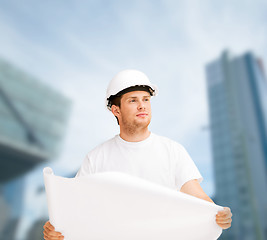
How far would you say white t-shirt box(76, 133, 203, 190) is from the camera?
1.47 meters

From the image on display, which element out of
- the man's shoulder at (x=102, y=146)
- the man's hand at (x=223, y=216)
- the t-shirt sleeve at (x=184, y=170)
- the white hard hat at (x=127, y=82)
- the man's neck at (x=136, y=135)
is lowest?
the man's hand at (x=223, y=216)

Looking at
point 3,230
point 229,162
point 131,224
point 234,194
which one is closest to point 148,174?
point 131,224

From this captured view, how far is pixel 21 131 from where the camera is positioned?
75.3 feet

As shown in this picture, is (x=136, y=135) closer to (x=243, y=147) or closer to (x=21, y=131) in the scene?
(x=21, y=131)

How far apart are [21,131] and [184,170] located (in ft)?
77.5

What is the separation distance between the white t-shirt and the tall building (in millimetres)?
21434

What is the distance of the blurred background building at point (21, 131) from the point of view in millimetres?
21984

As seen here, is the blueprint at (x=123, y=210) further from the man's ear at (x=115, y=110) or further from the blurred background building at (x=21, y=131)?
the blurred background building at (x=21, y=131)

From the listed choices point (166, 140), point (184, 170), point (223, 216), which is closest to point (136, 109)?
point (166, 140)

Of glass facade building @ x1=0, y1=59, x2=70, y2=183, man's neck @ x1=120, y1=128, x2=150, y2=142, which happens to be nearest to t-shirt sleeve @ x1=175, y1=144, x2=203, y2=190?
man's neck @ x1=120, y1=128, x2=150, y2=142

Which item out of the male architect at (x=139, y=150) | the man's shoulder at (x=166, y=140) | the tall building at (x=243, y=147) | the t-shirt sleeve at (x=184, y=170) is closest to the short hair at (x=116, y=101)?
the male architect at (x=139, y=150)

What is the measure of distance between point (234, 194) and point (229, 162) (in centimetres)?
406

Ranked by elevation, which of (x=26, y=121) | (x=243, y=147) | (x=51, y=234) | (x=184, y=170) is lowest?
(x=51, y=234)

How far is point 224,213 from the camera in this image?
124 centimetres
